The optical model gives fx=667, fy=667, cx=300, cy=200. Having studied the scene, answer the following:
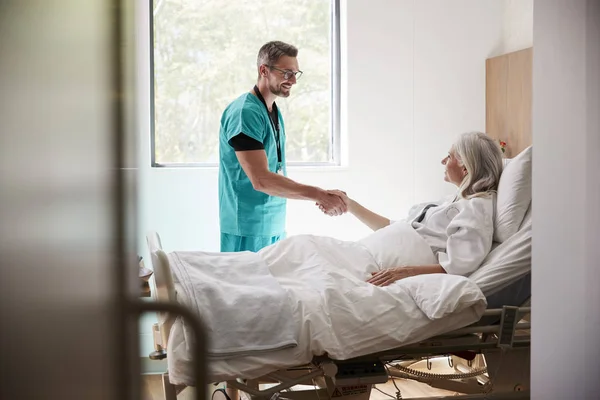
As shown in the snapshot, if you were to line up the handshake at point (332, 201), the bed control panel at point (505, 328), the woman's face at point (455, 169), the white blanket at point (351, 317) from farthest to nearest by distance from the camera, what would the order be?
the handshake at point (332, 201), the woman's face at point (455, 169), the bed control panel at point (505, 328), the white blanket at point (351, 317)

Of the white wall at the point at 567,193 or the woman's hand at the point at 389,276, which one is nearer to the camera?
the white wall at the point at 567,193

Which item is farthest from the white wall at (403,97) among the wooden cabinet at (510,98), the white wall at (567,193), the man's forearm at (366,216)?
the white wall at (567,193)

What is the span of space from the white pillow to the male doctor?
0.76 meters

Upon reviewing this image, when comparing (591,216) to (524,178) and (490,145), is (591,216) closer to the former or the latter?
(524,178)

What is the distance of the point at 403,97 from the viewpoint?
3920mm

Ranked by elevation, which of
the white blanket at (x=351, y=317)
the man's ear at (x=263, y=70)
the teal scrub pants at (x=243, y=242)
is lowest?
the white blanket at (x=351, y=317)

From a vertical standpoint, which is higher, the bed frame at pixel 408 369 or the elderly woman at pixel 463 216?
the elderly woman at pixel 463 216

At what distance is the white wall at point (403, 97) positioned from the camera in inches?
152

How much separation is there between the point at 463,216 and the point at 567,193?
1317 millimetres

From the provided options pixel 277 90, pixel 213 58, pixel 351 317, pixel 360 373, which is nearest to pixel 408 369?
pixel 360 373

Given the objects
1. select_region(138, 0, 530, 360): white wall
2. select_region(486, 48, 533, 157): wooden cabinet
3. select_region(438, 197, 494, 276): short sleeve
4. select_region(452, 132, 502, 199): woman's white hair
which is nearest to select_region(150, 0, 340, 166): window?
select_region(138, 0, 530, 360): white wall

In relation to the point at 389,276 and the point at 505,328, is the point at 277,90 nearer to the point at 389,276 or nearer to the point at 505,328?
the point at 389,276

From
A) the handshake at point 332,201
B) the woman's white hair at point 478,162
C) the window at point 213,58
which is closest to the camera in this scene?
the woman's white hair at point 478,162

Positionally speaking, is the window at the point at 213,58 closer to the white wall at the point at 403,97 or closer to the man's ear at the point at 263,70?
the white wall at the point at 403,97
